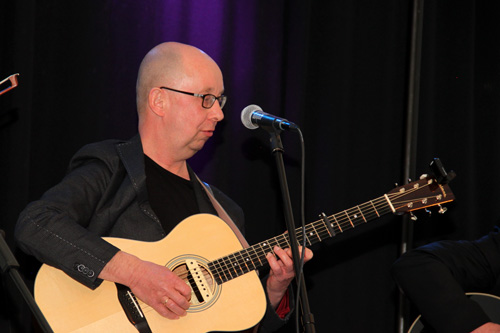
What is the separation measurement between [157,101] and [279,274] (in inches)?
40.1

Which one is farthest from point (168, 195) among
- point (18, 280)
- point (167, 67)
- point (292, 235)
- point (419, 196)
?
point (18, 280)

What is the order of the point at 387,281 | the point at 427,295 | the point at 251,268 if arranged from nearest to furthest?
the point at 251,268
the point at 427,295
the point at 387,281

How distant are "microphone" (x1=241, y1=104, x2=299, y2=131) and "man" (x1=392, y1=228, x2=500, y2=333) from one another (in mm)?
1215

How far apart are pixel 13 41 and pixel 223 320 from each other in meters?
1.74

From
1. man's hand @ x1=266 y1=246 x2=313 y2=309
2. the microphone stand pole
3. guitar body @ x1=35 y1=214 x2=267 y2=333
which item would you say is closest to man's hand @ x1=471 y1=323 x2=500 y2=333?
man's hand @ x1=266 y1=246 x2=313 y2=309

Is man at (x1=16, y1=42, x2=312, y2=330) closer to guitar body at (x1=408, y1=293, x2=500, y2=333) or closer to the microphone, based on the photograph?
the microphone

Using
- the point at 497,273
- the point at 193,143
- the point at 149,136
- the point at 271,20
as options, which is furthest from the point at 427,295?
the point at 271,20

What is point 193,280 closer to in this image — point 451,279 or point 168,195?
point 168,195

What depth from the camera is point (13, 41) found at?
3055 mm

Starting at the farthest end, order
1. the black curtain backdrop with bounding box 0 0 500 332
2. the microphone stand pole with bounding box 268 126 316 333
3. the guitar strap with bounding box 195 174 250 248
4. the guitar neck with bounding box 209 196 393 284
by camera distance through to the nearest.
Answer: the black curtain backdrop with bounding box 0 0 500 332, the guitar strap with bounding box 195 174 250 248, the guitar neck with bounding box 209 196 393 284, the microphone stand pole with bounding box 268 126 316 333

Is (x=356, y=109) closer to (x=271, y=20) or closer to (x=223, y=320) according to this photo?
(x=271, y=20)

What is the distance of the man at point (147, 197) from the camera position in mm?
2455

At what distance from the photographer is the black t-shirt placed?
9.38 ft

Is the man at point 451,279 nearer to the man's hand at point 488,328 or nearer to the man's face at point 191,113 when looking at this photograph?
the man's hand at point 488,328
